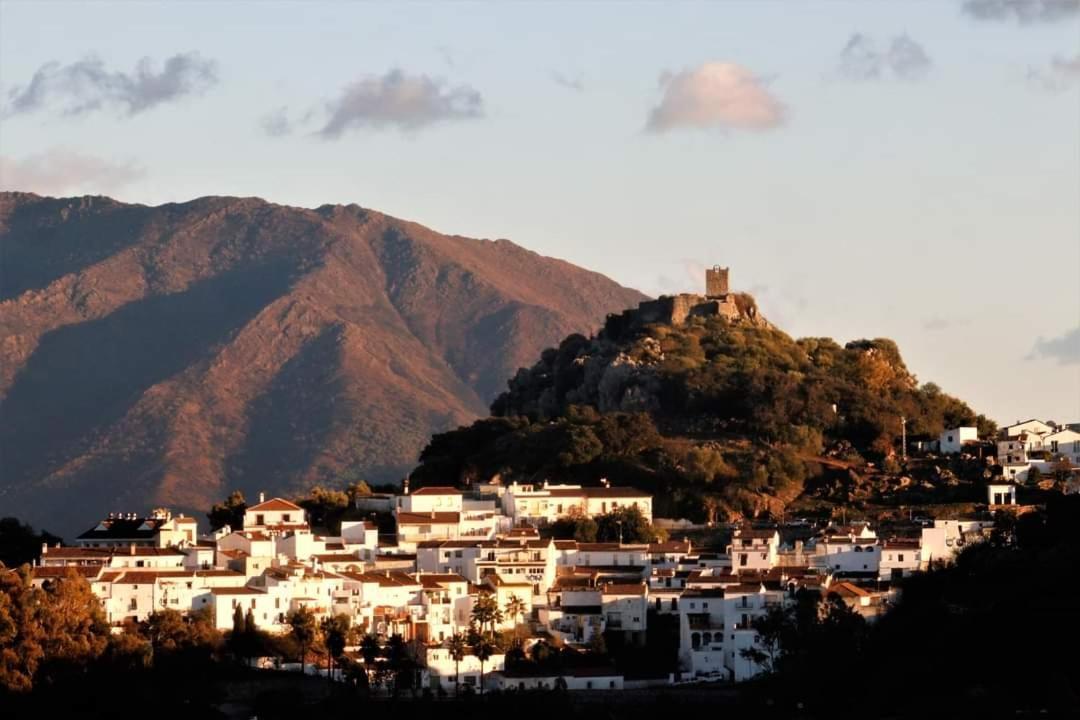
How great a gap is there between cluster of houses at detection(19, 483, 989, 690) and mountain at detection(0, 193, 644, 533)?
152 feet

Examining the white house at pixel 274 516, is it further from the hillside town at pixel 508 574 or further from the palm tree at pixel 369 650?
the palm tree at pixel 369 650

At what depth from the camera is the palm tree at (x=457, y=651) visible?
2525 inches

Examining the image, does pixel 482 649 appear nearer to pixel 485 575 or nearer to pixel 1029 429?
pixel 485 575

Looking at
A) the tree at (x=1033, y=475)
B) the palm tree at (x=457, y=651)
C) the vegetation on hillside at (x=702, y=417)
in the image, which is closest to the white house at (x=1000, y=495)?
the tree at (x=1033, y=475)

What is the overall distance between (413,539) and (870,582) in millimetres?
13414

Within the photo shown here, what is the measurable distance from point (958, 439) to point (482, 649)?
1054 inches

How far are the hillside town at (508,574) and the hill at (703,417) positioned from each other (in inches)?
134

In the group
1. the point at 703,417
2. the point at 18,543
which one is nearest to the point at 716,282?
the point at 703,417

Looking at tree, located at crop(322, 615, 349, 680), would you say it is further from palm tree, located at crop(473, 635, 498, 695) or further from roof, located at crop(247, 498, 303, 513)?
roof, located at crop(247, 498, 303, 513)

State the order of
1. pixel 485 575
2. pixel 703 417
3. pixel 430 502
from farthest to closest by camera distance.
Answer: pixel 703 417, pixel 430 502, pixel 485 575

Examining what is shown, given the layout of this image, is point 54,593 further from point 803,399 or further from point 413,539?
point 803,399

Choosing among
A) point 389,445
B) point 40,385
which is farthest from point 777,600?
point 40,385

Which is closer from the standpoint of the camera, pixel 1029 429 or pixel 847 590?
pixel 847 590

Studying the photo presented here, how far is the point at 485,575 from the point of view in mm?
70500
